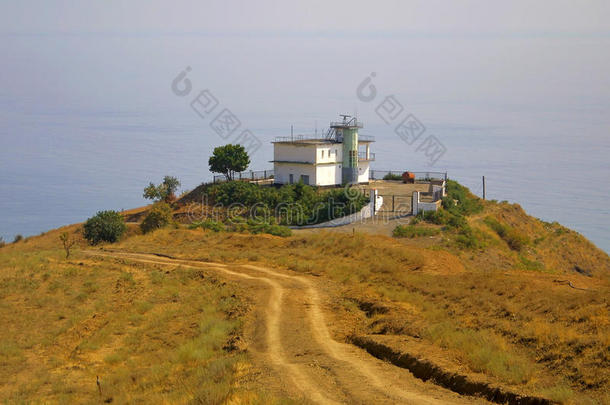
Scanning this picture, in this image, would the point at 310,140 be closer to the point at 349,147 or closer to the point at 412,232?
the point at 349,147

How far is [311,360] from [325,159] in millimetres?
38373

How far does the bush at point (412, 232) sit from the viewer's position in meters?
37.6

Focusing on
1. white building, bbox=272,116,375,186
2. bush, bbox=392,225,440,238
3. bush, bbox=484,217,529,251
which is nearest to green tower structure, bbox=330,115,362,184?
white building, bbox=272,116,375,186

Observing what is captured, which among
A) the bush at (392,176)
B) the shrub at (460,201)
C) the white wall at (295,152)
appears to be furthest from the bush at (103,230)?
the bush at (392,176)

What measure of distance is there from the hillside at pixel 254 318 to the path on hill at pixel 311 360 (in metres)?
0.13

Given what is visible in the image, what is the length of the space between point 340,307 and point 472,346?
6.34 meters

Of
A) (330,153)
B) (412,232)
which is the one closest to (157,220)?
(330,153)

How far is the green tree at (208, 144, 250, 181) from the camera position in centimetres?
5472

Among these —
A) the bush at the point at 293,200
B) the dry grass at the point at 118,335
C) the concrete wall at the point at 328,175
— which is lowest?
the dry grass at the point at 118,335

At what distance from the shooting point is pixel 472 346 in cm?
1355

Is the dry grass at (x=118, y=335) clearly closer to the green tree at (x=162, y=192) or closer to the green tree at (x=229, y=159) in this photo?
the green tree at (x=229, y=159)

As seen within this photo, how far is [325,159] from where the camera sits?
169 ft

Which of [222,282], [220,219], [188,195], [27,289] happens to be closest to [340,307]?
[222,282]

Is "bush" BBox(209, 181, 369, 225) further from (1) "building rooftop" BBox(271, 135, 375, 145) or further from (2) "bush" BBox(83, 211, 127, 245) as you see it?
(2) "bush" BBox(83, 211, 127, 245)
